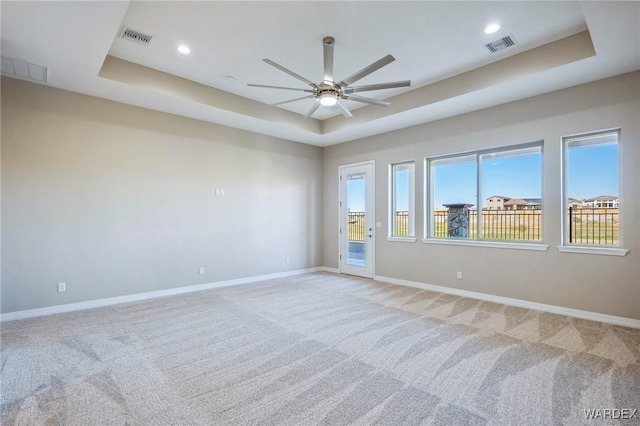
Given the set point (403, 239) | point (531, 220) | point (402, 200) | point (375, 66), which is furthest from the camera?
point (402, 200)

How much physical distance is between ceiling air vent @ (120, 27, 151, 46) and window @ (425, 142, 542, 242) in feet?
15.8

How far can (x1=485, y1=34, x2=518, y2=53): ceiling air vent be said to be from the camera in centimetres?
352

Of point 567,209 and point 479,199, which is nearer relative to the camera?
point 567,209

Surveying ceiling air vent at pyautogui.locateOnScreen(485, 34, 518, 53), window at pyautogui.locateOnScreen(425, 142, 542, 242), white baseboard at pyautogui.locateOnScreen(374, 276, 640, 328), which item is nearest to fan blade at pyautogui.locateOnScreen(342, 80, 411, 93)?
ceiling air vent at pyautogui.locateOnScreen(485, 34, 518, 53)

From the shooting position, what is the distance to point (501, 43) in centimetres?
362

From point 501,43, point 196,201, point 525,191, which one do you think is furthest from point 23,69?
point 525,191

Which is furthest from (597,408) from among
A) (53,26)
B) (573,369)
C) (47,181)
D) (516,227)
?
(47,181)

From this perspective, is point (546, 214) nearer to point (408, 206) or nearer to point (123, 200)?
point (408, 206)

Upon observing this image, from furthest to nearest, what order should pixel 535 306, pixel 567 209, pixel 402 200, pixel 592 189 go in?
1. pixel 402 200
2. pixel 535 306
3. pixel 567 209
4. pixel 592 189

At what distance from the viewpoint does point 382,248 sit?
641 cm

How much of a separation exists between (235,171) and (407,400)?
5.01m

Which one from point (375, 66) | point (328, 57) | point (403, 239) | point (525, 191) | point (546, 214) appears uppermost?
point (328, 57)

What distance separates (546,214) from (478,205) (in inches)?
39.2

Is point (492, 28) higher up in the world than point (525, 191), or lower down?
higher up
